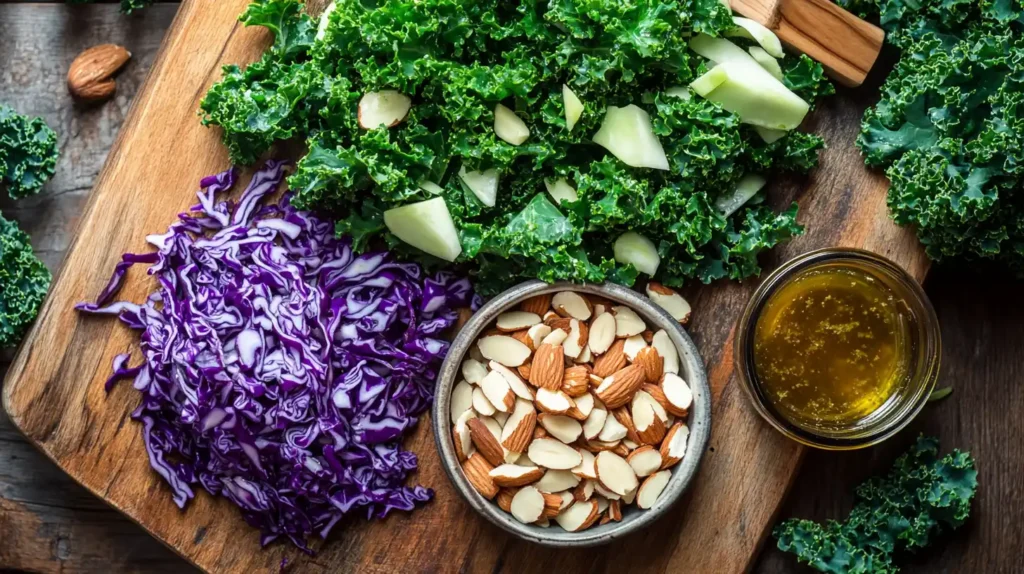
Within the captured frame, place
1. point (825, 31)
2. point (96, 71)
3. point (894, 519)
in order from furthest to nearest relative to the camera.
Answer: point (96, 71) → point (894, 519) → point (825, 31)

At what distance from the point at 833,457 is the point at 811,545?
0.25 m

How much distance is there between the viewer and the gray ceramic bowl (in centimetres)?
171

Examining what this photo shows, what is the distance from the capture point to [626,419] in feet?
5.79

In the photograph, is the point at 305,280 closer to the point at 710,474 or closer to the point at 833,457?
the point at 710,474

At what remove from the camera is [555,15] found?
1.65 meters

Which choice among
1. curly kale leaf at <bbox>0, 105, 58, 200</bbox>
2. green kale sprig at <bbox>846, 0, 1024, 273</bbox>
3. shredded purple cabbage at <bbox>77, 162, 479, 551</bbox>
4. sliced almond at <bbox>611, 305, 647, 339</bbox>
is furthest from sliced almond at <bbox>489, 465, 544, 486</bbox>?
curly kale leaf at <bbox>0, 105, 58, 200</bbox>

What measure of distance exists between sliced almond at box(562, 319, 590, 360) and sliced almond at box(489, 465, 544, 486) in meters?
0.24

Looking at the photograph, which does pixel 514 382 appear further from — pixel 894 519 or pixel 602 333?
pixel 894 519

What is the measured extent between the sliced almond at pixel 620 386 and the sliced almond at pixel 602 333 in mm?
66

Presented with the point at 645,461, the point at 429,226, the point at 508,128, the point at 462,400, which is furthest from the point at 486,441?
the point at 508,128

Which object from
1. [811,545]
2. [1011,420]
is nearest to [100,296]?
[811,545]

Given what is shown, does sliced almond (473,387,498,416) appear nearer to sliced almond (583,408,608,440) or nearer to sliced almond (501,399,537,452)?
sliced almond (501,399,537,452)

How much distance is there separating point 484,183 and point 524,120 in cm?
15

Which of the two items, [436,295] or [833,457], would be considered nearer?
[436,295]
